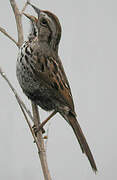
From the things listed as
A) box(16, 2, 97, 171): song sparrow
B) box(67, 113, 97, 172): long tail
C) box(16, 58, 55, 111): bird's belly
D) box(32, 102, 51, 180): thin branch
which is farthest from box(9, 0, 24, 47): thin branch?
box(67, 113, 97, 172): long tail

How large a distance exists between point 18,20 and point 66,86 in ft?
1.91

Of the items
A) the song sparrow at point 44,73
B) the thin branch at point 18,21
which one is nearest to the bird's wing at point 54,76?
the song sparrow at point 44,73

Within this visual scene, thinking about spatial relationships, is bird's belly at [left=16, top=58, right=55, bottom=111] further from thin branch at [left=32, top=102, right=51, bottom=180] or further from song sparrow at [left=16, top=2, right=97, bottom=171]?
thin branch at [left=32, top=102, right=51, bottom=180]

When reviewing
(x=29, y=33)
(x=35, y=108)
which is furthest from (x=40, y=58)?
(x=35, y=108)

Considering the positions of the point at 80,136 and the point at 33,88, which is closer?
the point at 80,136

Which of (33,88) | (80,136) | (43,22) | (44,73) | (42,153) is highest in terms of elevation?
(43,22)

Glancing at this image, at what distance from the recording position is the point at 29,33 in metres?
2.33

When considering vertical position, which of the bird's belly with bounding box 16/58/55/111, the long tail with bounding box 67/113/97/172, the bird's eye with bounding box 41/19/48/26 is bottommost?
the long tail with bounding box 67/113/97/172

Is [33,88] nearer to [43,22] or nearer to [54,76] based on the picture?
[54,76]

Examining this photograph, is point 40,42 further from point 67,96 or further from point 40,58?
point 67,96

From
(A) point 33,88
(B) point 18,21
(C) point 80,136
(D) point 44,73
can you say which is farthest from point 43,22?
(C) point 80,136

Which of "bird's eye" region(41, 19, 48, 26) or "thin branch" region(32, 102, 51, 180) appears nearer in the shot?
"thin branch" region(32, 102, 51, 180)

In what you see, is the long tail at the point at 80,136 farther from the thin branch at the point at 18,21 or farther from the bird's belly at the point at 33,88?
the thin branch at the point at 18,21

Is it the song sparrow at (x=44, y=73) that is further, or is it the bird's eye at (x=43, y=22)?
the song sparrow at (x=44, y=73)
